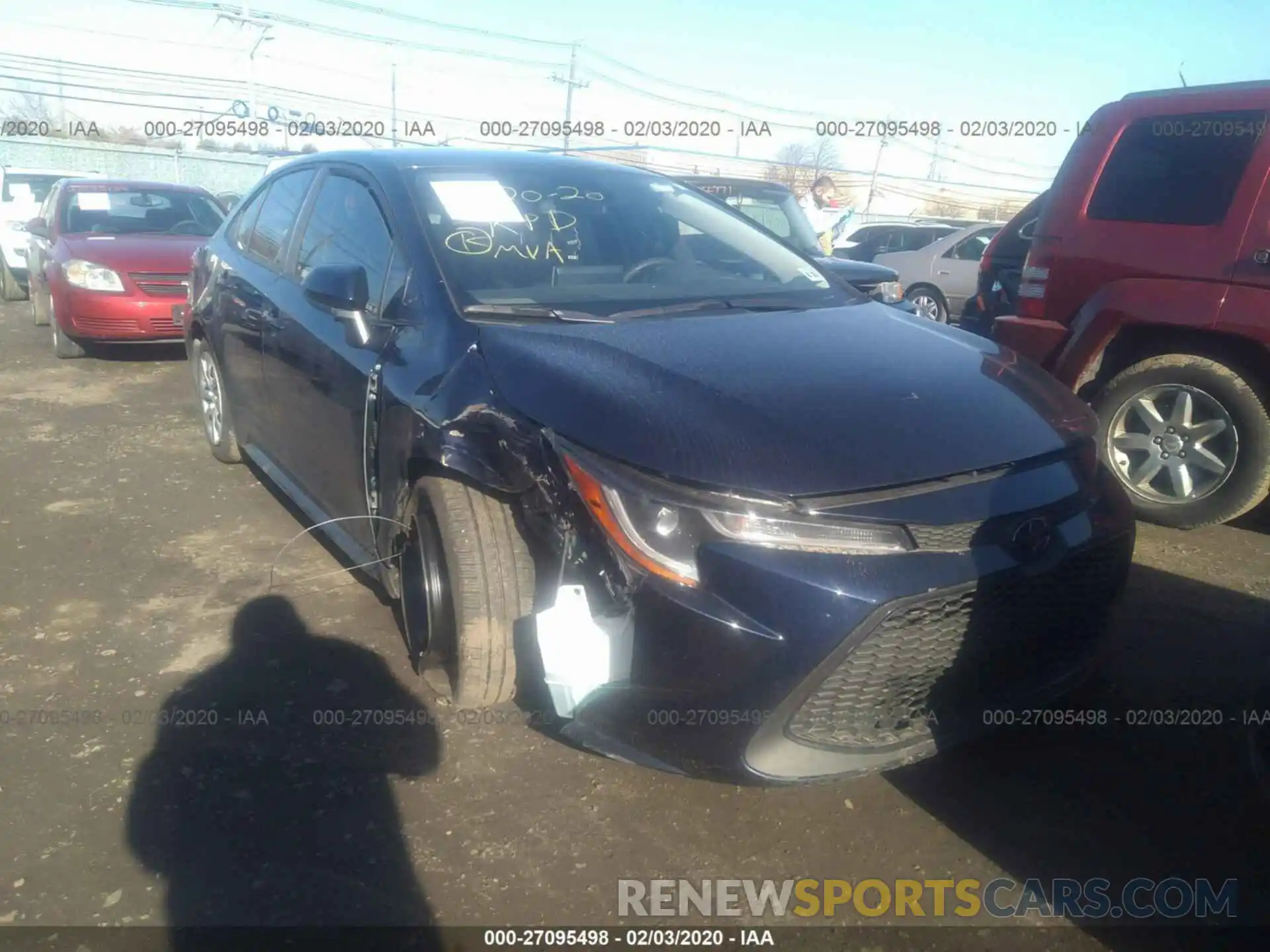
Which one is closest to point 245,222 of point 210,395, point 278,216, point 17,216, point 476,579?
point 278,216

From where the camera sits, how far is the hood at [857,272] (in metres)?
3.71

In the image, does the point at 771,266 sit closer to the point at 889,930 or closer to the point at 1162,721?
the point at 1162,721

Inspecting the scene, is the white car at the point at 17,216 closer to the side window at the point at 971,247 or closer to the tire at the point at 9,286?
the tire at the point at 9,286

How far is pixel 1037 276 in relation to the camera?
4656 millimetres

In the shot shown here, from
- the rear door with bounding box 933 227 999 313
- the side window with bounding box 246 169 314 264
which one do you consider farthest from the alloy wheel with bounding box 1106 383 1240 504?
the rear door with bounding box 933 227 999 313

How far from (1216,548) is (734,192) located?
5.47 metres

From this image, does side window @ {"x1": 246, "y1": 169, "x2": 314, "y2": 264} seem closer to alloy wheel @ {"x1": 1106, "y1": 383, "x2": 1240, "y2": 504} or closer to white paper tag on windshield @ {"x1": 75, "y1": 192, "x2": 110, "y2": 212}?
alloy wheel @ {"x1": 1106, "y1": 383, "x2": 1240, "y2": 504}

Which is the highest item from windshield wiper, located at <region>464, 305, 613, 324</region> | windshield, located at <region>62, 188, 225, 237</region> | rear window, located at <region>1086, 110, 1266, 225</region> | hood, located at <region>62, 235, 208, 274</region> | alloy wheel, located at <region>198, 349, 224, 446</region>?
rear window, located at <region>1086, 110, 1266, 225</region>

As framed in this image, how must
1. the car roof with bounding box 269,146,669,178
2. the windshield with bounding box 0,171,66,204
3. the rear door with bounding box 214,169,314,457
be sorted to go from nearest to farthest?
the car roof with bounding box 269,146,669,178 < the rear door with bounding box 214,169,314,457 < the windshield with bounding box 0,171,66,204

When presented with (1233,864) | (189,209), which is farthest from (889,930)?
(189,209)

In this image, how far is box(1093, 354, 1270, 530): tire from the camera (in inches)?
156

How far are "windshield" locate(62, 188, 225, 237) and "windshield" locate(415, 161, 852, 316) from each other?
6273 mm

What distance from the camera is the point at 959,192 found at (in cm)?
5238

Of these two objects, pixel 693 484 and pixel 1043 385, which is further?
pixel 1043 385
